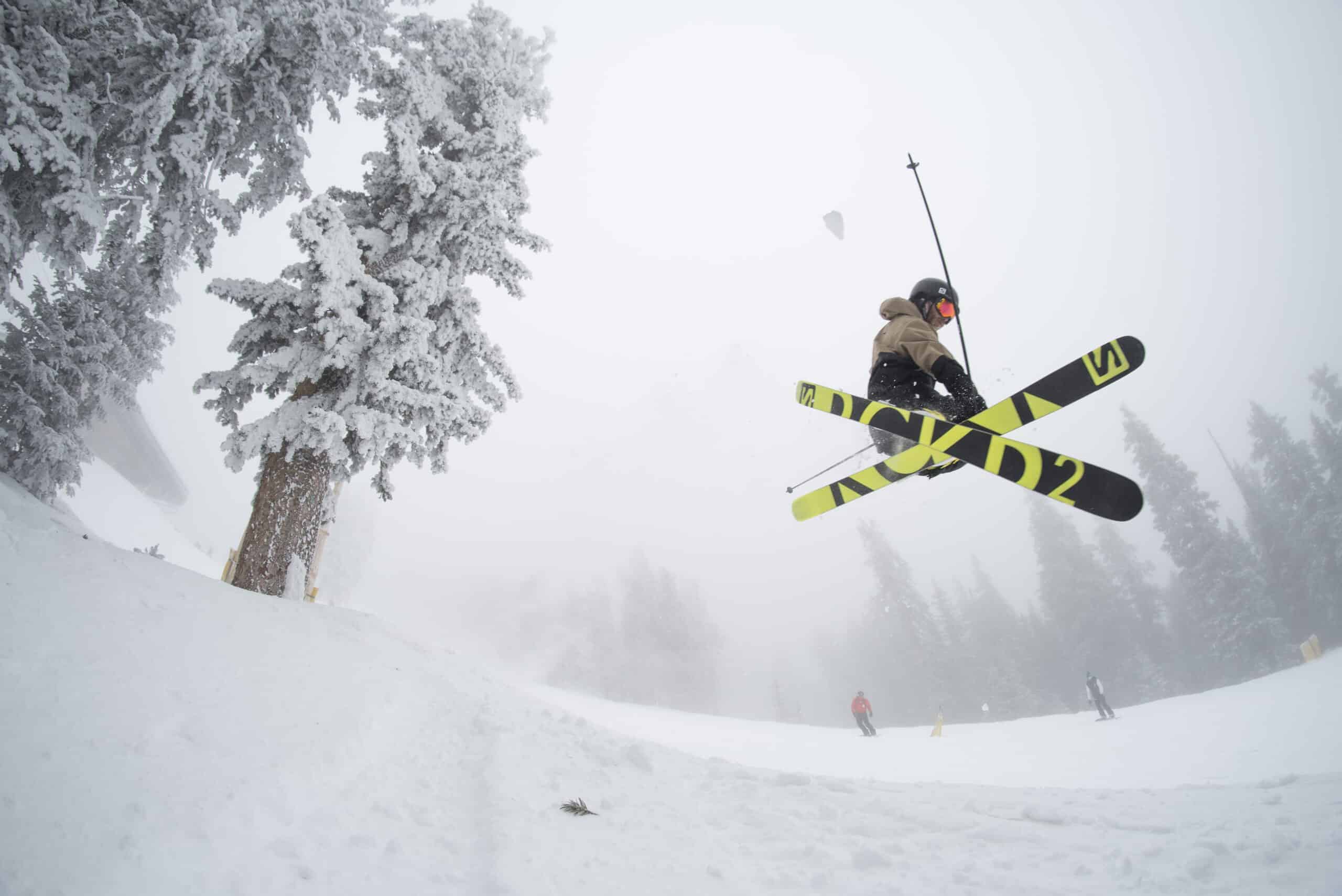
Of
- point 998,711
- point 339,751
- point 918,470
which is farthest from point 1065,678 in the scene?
point 339,751

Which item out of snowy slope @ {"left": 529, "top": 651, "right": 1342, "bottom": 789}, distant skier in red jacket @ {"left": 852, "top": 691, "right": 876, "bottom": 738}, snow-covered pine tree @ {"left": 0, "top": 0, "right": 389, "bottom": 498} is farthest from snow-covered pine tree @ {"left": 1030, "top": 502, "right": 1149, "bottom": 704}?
snow-covered pine tree @ {"left": 0, "top": 0, "right": 389, "bottom": 498}

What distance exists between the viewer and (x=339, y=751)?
3637 mm

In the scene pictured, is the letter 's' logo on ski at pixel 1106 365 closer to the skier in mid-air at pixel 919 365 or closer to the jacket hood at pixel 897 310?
the skier in mid-air at pixel 919 365

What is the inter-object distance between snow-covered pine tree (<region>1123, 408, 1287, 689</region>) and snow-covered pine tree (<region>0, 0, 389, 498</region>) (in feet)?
130

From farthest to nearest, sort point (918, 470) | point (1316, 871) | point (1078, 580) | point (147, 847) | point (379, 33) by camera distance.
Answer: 1. point (1078, 580)
2. point (379, 33)
3. point (918, 470)
4. point (1316, 871)
5. point (147, 847)

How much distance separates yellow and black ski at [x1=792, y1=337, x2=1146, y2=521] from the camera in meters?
3.63

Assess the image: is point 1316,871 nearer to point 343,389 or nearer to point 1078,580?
point 343,389

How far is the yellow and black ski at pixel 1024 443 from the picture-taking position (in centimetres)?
363

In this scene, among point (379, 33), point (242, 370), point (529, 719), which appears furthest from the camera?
point (379, 33)

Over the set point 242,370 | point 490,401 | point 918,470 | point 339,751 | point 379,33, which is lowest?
point 339,751

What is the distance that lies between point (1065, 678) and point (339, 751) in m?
45.2

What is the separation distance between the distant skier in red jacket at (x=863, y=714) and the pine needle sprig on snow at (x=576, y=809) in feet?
41.9

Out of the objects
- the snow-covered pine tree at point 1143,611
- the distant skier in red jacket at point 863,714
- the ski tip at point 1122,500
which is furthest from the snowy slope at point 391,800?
the snow-covered pine tree at point 1143,611

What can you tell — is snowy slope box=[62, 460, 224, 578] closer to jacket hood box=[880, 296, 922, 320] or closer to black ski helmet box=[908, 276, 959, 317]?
jacket hood box=[880, 296, 922, 320]
